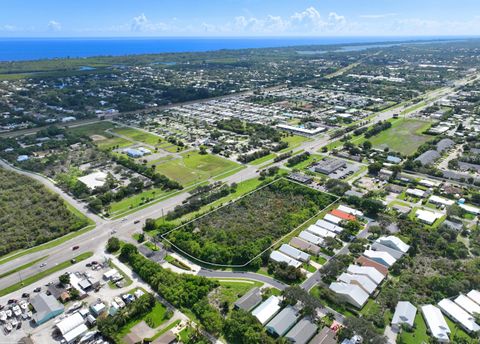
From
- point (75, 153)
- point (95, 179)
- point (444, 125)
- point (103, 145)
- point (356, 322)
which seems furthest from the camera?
point (444, 125)

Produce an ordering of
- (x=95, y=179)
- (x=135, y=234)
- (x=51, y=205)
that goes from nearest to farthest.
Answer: (x=135, y=234) < (x=51, y=205) < (x=95, y=179)

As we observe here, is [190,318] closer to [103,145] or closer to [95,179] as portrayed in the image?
[95,179]

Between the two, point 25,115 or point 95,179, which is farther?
point 25,115

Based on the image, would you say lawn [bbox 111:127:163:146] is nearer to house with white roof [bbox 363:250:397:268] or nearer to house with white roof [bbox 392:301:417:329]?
house with white roof [bbox 363:250:397:268]

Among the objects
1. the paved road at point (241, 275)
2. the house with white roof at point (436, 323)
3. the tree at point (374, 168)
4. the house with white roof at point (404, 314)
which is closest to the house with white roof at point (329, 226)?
the paved road at point (241, 275)

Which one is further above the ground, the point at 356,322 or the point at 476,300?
the point at 356,322

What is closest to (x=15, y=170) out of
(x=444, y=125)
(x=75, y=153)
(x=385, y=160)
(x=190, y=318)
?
(x=75, y=153)
